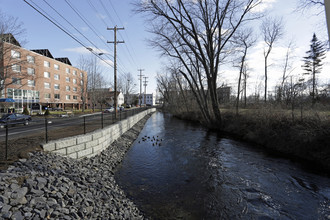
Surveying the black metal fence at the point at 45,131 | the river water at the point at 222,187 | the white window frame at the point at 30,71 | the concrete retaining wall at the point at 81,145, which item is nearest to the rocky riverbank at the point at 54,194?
the concrete retaining wall at the point at 81,145

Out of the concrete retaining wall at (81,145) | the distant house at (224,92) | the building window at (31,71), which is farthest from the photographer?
the distant house at (224,92)

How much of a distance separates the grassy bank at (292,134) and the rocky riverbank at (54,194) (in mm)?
9275

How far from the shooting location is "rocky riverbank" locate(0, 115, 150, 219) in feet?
9.52

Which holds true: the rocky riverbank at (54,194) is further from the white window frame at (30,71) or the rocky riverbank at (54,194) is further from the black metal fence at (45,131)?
the white window frame at (30,71)

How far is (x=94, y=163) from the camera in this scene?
267 inches

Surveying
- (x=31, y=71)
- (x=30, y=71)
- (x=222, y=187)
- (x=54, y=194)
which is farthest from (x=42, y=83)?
(x=222, y=187)

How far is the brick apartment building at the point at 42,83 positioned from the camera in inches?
1150

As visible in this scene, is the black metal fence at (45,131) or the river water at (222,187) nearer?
the river water at (222,187)

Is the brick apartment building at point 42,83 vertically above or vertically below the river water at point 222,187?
above

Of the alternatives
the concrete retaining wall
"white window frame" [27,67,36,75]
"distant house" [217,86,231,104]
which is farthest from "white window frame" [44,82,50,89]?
"distant house" [217,86,231,104]

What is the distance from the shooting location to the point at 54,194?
3465mm

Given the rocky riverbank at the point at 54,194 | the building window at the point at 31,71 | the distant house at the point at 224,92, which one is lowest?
the rocky riverbank at the point at 54,194

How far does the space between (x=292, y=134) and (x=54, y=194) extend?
12106 millimetres

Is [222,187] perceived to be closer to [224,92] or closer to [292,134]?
[292,134]
